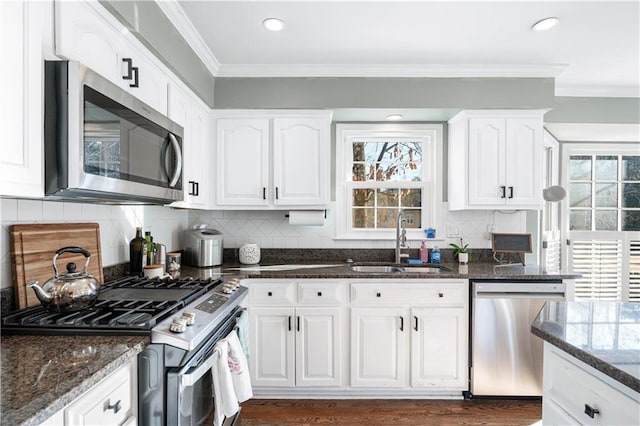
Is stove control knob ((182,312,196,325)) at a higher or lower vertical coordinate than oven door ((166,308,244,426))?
higher

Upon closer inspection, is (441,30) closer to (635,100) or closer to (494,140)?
(494,140)

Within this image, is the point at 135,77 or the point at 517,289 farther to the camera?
the point at 517,289

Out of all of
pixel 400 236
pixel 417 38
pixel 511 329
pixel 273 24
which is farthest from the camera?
pixel 400 236

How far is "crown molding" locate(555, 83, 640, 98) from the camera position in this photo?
3256 millimetres

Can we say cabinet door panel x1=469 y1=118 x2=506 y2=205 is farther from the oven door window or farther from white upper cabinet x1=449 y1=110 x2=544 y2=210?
the oven door window

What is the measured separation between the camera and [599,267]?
12.5 feet

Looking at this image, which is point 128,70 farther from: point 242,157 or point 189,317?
point 242,157

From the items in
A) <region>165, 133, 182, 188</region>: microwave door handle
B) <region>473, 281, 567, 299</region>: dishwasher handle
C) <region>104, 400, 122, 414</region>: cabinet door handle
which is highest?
<region>165, 133, 182, 188</region>: microwave door handle

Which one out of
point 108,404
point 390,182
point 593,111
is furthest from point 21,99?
point 593,111

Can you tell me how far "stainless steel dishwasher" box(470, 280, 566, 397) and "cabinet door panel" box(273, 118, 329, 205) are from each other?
1368mm

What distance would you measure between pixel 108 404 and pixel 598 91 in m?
4.19

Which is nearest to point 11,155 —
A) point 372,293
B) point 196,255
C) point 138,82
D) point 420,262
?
point 138,82

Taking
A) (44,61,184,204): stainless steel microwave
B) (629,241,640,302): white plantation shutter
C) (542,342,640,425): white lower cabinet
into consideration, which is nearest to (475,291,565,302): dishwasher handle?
(542,342,640,425): white lower cabinet

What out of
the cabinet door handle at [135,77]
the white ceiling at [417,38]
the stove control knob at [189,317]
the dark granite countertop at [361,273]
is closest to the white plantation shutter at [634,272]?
the white ceiling at [417,38]
